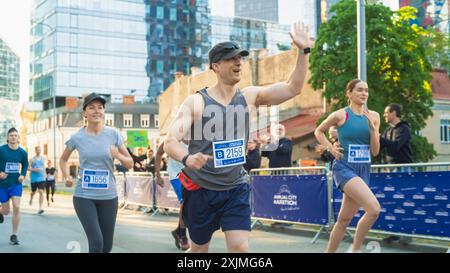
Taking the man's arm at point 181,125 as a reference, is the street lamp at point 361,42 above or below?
above

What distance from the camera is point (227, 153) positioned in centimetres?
459

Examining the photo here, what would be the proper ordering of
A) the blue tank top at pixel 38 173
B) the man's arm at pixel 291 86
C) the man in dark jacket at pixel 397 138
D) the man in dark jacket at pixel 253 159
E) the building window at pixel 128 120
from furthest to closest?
the building window at pixel 128 120
the blue tank top at pixel 38 173
the man in dark jacket at pixel 253 159
the man in dark jacket at pixel 397 138
the man's arm at pixel 291 86

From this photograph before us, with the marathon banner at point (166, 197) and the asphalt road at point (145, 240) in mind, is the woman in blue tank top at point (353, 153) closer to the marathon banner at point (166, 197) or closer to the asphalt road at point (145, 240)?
the asphalt road at point (145, 240)

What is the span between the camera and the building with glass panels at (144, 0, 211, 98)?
3622 inches

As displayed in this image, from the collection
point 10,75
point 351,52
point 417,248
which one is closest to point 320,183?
point 417,248

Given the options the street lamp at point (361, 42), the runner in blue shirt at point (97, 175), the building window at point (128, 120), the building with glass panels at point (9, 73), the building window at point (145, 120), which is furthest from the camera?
the building with glass panels at point (9, 73)

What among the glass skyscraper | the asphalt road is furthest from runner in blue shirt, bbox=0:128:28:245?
the glass skyscraper

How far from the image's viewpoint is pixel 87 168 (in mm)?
6273

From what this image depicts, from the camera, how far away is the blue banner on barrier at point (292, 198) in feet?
34.4

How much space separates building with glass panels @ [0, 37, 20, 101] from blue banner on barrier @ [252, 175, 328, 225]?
9732 cm

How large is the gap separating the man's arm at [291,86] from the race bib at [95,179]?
207 centimetres

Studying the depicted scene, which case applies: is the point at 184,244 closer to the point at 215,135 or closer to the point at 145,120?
the point at 215,135

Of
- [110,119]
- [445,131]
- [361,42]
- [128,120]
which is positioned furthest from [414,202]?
[128,120]

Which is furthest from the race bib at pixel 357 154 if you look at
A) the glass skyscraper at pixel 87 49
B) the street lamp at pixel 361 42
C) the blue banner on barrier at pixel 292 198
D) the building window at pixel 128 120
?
the glass skyscraper at pixel 87 49
